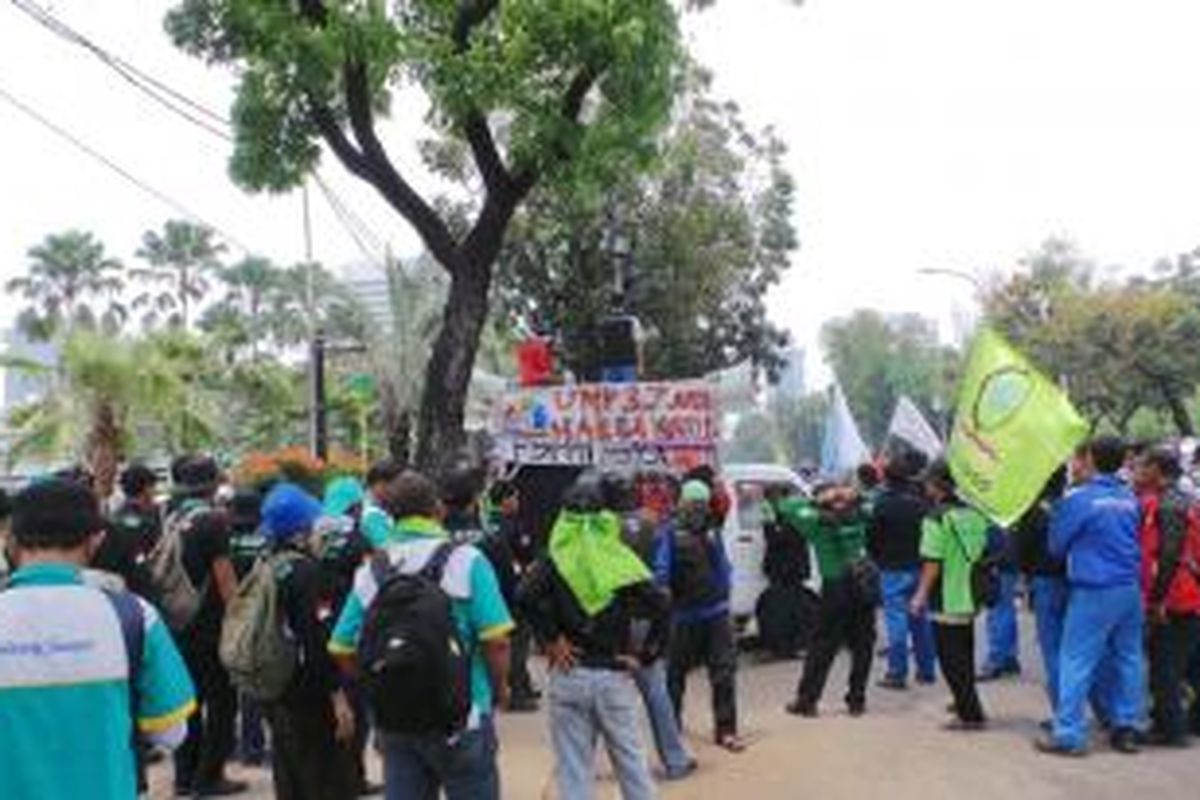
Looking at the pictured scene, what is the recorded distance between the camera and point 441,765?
251 inches

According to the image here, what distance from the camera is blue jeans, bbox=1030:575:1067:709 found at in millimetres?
10703

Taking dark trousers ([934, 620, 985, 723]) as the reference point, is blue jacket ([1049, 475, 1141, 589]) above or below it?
above

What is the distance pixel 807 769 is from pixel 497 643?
162 inches

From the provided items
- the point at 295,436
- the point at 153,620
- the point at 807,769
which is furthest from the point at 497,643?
the point at 295,436

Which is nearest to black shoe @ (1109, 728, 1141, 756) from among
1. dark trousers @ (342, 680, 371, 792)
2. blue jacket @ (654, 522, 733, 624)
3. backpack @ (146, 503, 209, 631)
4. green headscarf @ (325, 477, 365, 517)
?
blue jacket @ (654, 522, 733, 624)

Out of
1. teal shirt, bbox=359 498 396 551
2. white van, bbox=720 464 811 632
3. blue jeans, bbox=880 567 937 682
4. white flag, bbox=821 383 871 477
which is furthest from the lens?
white flag, bbox=821 383 871 477

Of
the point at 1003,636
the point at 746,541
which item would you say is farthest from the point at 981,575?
the point at 746,541

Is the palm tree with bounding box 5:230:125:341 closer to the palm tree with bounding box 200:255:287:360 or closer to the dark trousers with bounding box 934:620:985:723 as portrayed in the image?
the palm tree with bounding box 200:255:287:360

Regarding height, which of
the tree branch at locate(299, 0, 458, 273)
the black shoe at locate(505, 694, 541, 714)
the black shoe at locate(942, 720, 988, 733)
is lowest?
Result: the black shoe at locate(505, 694, 541, 714)

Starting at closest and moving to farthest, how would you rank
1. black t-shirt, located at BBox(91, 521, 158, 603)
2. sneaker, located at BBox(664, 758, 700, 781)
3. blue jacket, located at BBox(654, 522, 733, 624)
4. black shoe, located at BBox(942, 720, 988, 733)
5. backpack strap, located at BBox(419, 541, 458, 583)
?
1. backpack strap, located at BBox(419, 541, 458, 583)
2. black t-shirt, located at BBox(91, 521, 158, 603)
3. sneaker, located at BBox(664, 758, 700, 781)
4. blue jacket, located at BBox(654, 522, 733, 624)
5. black shoe, located at BBox(942, 720, 988, 733)

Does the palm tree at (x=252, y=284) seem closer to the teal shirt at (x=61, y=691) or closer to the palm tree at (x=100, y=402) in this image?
the palm tree at (x=100, y=402)

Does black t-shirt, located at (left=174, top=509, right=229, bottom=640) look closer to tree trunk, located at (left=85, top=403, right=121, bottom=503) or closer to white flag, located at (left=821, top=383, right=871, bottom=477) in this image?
white flag, located at (left=821, top=383, right=871, bottom=477)

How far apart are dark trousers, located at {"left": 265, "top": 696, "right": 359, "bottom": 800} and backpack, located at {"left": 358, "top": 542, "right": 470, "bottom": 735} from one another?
154 centimetres

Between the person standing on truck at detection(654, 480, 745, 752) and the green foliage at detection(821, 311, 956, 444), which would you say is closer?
the person standing on truck at detection(654, 480, 745, 752)
